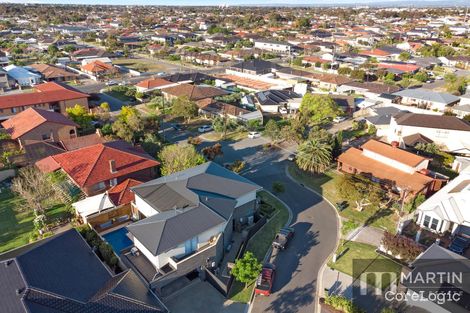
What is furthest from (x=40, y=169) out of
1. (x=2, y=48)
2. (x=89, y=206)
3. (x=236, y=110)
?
(x=2, y=48)

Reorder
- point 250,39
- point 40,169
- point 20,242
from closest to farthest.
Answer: point 20,242
point 40,169
point 250,39

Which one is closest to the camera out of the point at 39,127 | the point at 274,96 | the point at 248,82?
the point at 39,127

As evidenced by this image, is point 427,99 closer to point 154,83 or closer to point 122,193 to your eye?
point 154,83

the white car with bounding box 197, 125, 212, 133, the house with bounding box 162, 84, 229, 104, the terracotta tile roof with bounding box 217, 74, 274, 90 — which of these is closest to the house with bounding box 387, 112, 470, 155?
the white car with bounding box 197, 125, 212, 133

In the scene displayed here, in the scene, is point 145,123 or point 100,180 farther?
point 145,123

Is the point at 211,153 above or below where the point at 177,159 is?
below

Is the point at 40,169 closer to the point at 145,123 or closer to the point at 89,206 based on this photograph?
the point at 89,206

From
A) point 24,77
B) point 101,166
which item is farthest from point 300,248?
point 24,77

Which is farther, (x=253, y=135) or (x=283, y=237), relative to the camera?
(x=253, y=135)
